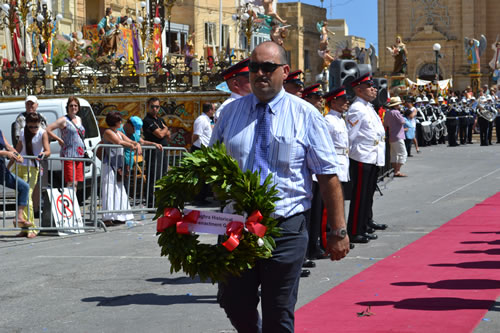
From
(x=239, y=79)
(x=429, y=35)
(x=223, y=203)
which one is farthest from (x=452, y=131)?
(x=429, y=35)

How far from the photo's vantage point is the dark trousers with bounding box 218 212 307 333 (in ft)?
16.3

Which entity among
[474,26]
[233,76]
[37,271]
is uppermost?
[474,26]

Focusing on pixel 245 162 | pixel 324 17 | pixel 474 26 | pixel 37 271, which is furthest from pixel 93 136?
pixel 324 17

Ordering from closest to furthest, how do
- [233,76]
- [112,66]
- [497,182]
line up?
1. [233,76]
2. [497,182]
3. [112,66]

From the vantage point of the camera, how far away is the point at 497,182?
19266 mm

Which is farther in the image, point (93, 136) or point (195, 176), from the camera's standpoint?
point (93, 136)

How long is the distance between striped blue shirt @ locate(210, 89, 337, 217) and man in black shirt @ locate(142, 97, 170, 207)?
933 cm

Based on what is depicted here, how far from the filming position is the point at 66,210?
12.9 m

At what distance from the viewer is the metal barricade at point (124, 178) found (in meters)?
13.7

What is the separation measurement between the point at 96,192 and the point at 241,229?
8.42m

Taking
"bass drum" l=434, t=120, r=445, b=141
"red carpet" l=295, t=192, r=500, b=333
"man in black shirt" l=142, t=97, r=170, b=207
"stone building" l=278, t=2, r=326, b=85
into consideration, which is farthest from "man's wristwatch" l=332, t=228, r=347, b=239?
"stone building" l=278, t=2, r=326, b=85

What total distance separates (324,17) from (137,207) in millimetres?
72735

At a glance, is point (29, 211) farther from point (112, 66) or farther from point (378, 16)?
point (378, 16)

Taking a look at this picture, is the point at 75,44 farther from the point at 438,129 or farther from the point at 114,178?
the point at 114,178
